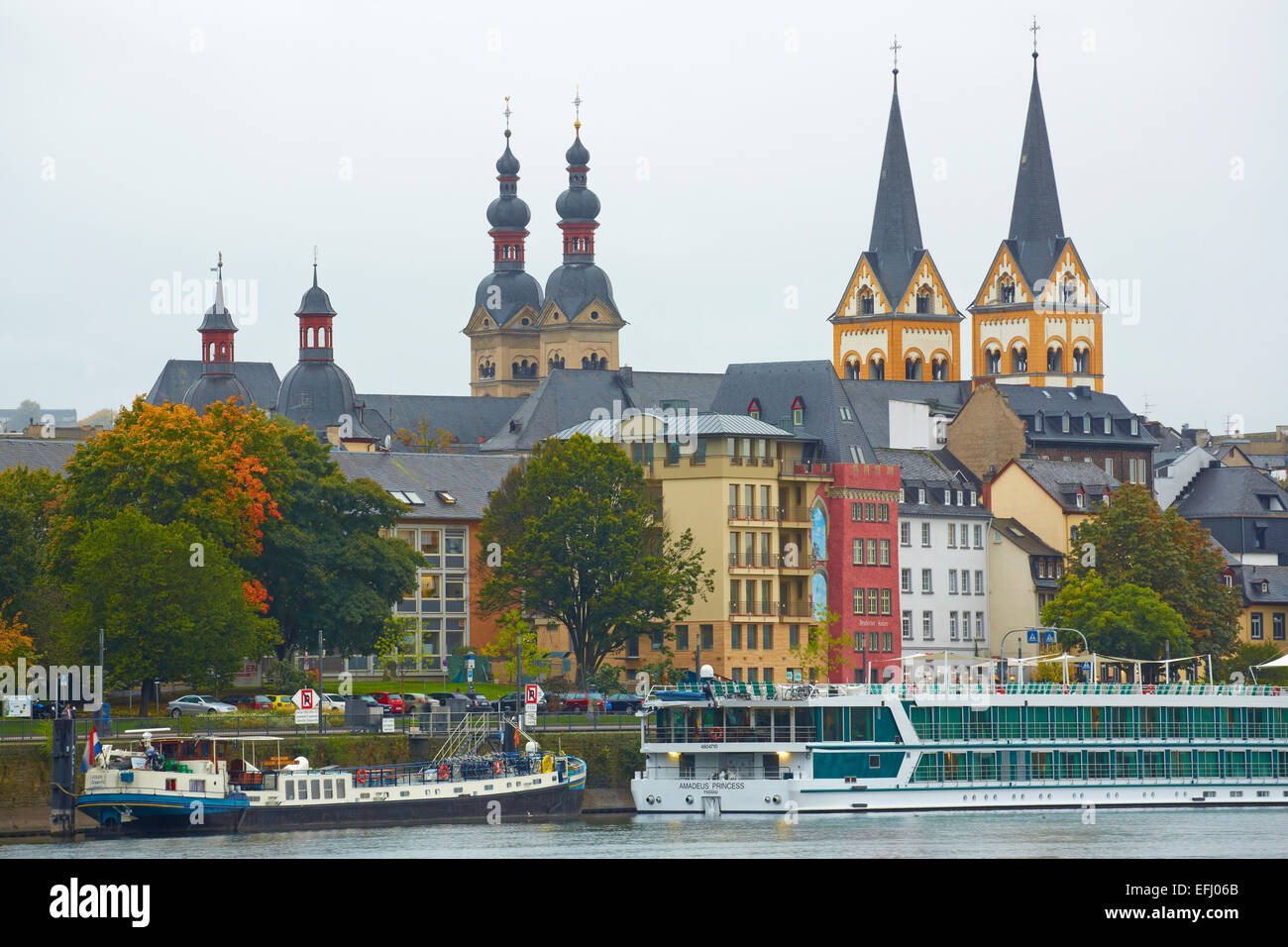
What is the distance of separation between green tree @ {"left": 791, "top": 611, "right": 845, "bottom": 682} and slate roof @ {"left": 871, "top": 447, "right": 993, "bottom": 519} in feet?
40.0

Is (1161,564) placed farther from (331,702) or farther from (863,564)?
(331,702)

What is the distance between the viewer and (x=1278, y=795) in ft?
325

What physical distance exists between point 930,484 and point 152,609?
193ft

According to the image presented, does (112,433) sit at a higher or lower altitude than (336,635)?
higher

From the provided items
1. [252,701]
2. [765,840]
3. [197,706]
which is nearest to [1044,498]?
[252,701]

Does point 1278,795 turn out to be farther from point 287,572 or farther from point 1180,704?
point 287,572

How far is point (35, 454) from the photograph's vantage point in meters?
132

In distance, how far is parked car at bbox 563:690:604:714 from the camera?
101m

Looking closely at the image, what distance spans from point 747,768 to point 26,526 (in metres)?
30.3

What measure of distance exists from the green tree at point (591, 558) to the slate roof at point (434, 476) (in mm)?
16364

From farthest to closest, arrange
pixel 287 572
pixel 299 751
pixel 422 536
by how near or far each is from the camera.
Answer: pixel 422 536 < pixel 287 572 < pixel 299 751

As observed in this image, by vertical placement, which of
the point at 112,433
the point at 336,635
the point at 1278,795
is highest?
the point at 112,433

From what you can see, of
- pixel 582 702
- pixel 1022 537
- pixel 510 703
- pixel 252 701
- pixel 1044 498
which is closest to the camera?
pixel 252 701

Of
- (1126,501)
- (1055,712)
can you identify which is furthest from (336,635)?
(1126,501)
